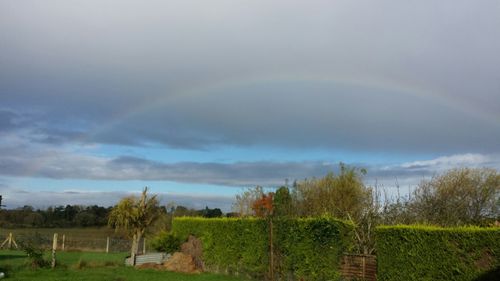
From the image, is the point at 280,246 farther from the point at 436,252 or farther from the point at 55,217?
the point at 55,217

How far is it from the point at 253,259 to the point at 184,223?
7.26m

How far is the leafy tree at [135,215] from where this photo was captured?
2484cm

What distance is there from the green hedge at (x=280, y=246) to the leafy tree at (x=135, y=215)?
3.24m

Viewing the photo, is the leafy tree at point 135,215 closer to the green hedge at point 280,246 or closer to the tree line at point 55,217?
the green hedge at point 280,246

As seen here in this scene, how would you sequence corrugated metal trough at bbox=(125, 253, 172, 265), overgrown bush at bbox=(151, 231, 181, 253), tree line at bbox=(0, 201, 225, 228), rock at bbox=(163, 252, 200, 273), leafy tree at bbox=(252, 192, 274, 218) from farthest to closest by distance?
tree line at bbox=(0, 201, 225, 228), overgrown bush at bbox=(151, 231, 181, 253), corrugated metal trough at bbox=(125, 253, 172, 265), leafy tree at bbox=(252, 192, 274, 218), rock at bbox=(163, 252, 200, 273)

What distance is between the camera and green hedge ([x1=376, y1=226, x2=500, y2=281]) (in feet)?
38.2

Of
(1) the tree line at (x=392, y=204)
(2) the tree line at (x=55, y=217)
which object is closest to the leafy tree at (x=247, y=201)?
(1) the tree line at (x=392, y=204)

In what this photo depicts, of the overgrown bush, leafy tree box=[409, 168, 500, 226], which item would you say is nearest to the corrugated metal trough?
the overgrown bush

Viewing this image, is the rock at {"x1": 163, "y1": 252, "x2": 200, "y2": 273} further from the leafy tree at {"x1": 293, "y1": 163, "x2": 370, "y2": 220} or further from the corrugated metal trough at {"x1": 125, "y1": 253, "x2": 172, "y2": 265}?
the leafy tree at {"x1": 293, "y1": 163, "x2": 370, "y2": 220}

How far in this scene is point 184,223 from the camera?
84.6 feet

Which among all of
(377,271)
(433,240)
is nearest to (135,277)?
(377,271)

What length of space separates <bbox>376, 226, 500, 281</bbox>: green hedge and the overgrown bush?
1296cm

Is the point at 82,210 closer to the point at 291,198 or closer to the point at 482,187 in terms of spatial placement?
the point at 291,198

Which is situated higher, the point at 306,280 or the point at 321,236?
the point at 321,236
